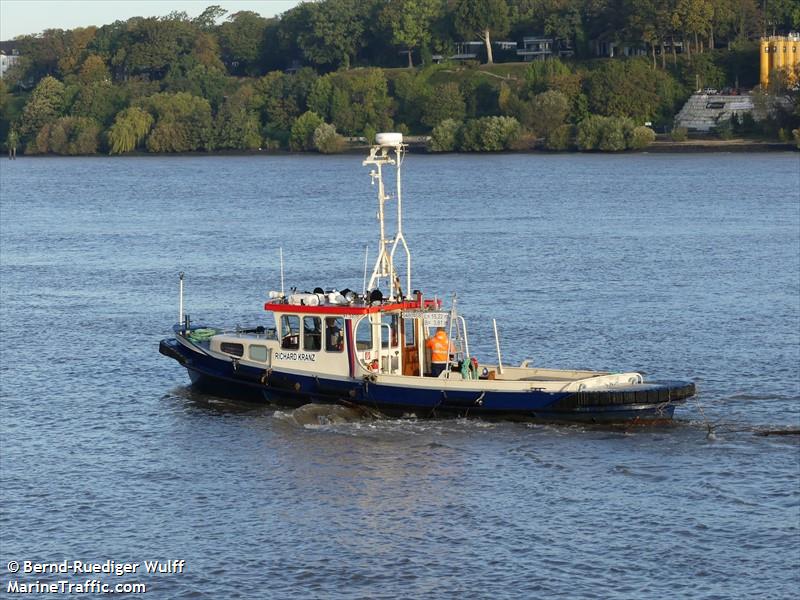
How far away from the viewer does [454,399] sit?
1720 inches

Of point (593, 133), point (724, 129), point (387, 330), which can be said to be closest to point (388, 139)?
point (387, 330)

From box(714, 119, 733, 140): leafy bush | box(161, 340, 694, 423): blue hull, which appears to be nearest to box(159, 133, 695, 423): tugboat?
box(161, 340, 694, 423): blue hull

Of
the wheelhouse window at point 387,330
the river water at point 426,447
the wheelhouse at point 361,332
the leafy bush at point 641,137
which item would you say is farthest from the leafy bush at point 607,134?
the wheelhouse window at point 387,330

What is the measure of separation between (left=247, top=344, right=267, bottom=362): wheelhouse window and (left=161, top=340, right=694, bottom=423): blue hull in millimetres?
386

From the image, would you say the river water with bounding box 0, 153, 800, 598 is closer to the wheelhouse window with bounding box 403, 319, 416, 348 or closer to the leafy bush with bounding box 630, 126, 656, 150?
the wheelhouse window with bounding box 403, 319, 416, 348

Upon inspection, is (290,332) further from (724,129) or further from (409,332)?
(724,129)

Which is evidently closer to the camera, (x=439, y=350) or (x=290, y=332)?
(x=439, y=350)

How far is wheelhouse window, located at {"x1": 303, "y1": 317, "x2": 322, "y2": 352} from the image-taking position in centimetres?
4584

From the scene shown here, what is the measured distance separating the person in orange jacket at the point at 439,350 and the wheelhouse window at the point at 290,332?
3.95 meters

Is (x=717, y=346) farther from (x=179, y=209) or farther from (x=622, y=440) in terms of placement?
(x=179, y=209)

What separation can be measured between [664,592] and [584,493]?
6179 millimetres

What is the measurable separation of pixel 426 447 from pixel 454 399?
239cm

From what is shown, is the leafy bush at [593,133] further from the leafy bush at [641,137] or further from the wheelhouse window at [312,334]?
the wheelhouse window at [312,334]

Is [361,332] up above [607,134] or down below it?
below
